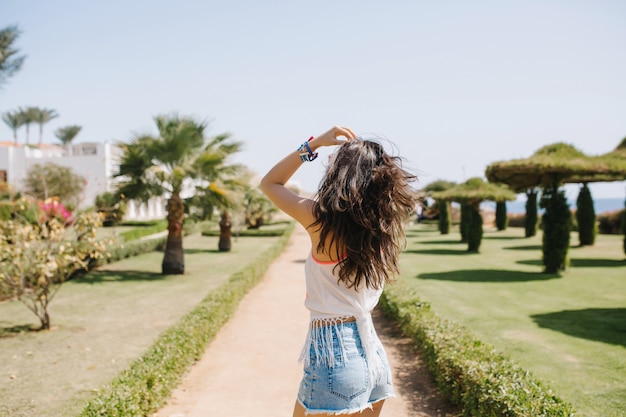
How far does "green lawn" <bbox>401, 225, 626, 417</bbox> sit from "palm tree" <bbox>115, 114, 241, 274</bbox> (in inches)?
272

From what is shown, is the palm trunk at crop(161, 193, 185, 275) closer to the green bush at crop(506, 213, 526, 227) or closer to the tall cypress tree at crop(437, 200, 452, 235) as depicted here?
the tall cypress tree at crop(437, 200, 452, 235)

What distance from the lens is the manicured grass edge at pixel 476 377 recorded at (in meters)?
3.88

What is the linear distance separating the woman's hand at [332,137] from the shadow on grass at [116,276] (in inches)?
538

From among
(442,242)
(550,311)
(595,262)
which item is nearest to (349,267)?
(550,311)

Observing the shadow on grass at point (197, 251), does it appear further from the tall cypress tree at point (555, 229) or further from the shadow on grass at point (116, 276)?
the tall cypress tree at point (555, 229)

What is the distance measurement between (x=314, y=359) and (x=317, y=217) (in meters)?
0.56

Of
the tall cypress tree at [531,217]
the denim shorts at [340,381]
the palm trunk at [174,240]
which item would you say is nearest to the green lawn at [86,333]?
the palm trunk at [174,240]

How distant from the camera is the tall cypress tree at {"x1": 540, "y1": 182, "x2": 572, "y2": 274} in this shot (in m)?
14.4

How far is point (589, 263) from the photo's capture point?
16.3m

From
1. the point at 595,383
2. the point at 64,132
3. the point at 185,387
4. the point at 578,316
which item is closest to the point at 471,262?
the point at 578,316

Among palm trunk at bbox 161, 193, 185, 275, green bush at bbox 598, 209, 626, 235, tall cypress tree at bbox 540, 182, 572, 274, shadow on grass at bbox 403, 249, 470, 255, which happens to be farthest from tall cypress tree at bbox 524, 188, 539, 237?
palm trunk at bbox 161, 193, 185, 275

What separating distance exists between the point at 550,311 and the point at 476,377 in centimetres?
571

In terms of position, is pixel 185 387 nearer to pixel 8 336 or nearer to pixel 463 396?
pixel 463 396

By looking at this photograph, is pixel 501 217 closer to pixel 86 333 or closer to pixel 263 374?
pixel 86 333
